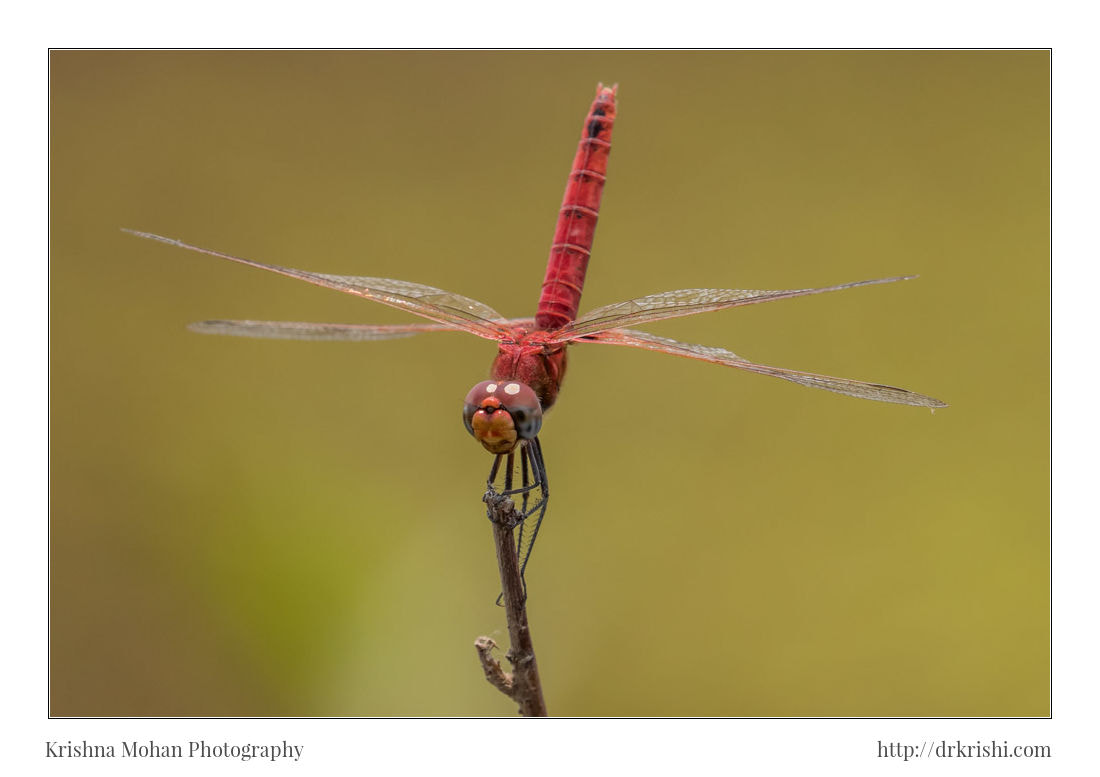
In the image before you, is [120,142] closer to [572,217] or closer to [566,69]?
[566,69]

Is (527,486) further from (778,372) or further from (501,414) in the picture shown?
(778,372)

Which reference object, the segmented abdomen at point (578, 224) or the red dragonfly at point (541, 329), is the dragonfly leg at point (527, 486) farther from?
the segmented abdomen at point (578, 224)

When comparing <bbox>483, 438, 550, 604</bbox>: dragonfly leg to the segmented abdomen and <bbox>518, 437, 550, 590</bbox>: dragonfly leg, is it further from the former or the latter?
the segmented abdomen

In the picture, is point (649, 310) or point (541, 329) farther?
point (541, 329)

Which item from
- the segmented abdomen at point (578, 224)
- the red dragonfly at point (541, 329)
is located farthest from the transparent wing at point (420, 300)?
the segmented abdomen at point (578, 224)

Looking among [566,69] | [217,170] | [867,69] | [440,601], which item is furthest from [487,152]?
[440,601]

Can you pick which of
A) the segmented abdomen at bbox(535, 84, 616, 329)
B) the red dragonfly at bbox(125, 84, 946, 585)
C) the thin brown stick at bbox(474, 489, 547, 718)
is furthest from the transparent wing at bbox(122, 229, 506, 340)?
the thin brown stick at bbox(474, 489, 547, 718)

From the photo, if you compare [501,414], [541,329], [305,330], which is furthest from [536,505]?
[305,330]
